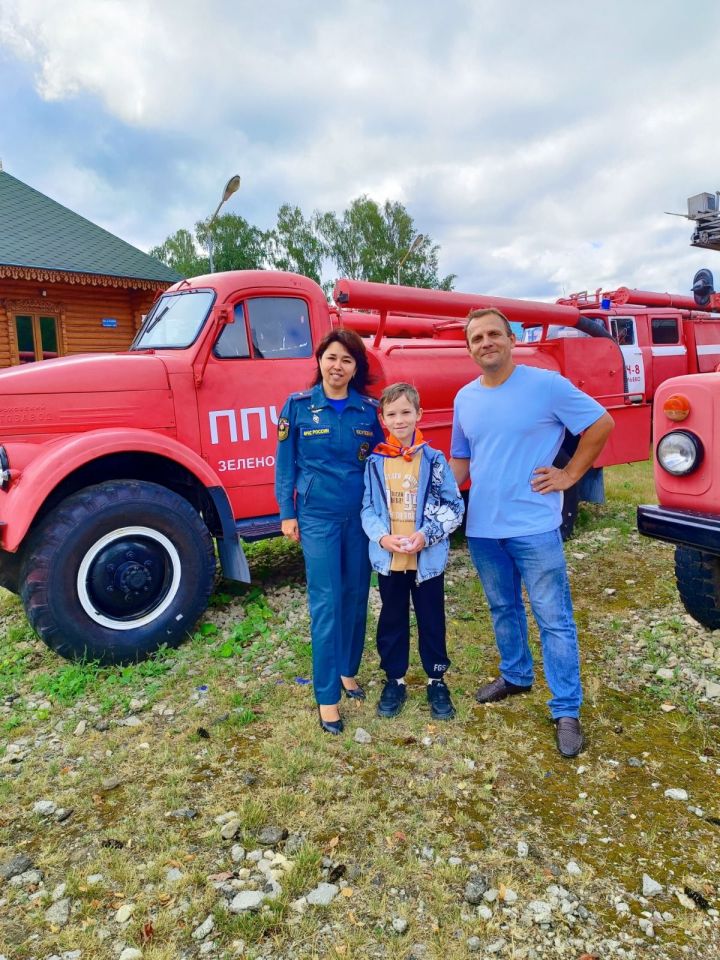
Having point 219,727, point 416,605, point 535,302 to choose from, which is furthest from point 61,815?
point 535,302

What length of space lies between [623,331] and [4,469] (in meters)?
10.0

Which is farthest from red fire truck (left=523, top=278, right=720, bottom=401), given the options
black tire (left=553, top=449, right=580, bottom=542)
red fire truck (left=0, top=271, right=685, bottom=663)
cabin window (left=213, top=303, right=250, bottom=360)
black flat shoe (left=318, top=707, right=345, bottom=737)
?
black flat shoe (left=318, top=707, right=345, bottom=737)

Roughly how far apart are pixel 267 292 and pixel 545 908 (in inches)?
153

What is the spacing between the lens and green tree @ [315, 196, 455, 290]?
38.0 metres

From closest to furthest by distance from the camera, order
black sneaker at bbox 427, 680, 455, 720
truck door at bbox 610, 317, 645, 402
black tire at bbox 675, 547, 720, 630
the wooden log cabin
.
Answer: black sneaker at bbox 427, 680, 455, 720 → black tire at bbox 675, 547, 720, 630 → truck door at bbox 610, 317, 645, 402 → the wooden log cabin

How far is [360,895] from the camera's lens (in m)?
1.98

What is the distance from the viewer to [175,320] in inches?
176

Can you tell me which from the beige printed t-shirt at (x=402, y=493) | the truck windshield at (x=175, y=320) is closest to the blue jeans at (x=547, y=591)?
the beige printed t-shirt at (x=402, y=493)

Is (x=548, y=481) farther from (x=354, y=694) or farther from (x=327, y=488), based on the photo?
(x=354, y=694)

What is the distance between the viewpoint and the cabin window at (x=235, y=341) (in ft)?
13.9

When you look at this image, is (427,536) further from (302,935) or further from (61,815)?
(61,815)

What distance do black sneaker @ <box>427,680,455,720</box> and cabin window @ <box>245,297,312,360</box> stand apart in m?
2.56

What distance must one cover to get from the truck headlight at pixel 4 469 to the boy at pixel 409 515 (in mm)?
2116

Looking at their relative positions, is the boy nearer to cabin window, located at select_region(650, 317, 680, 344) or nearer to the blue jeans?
the blue jeans
